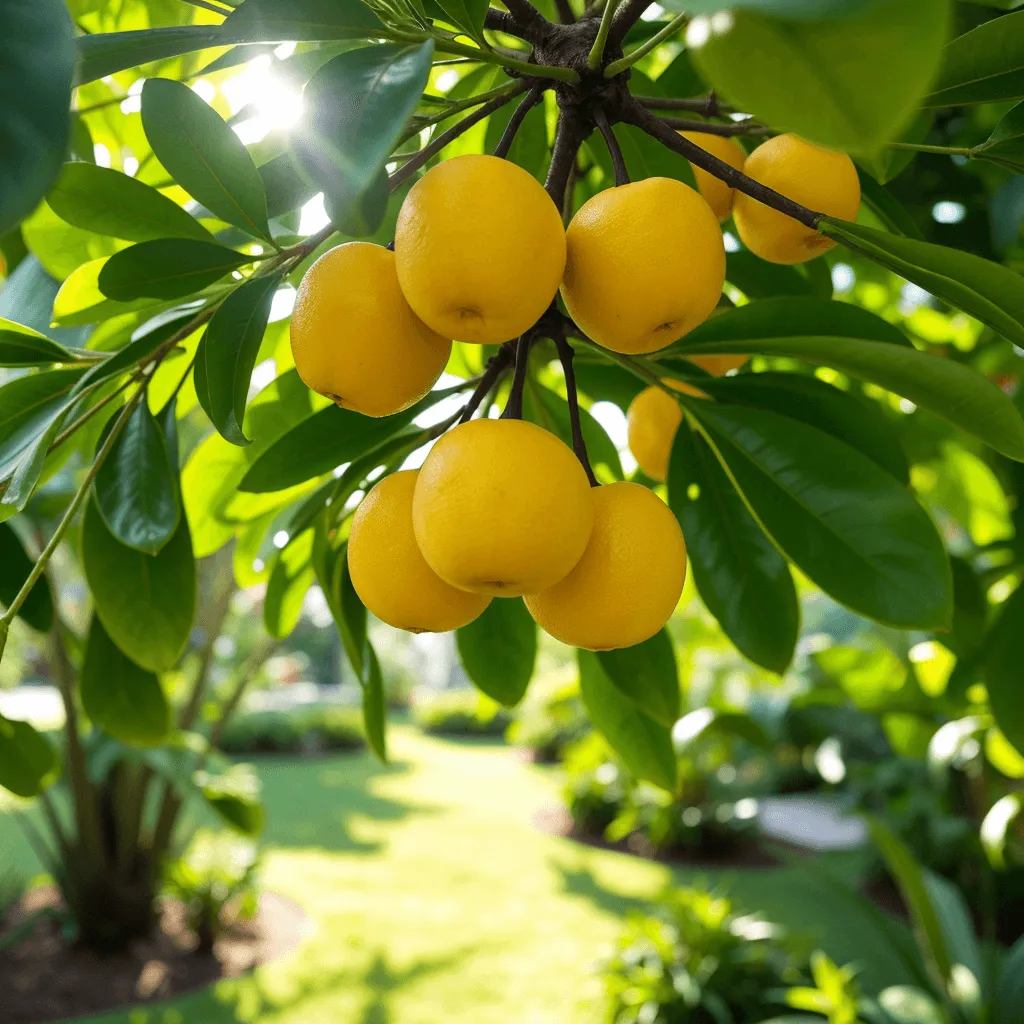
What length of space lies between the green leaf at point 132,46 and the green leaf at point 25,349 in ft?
0.79

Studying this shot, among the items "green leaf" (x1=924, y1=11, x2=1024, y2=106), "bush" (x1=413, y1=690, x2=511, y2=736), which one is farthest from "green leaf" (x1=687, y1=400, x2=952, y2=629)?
"bush" (x1=413, y1=690, x2=511, y2=736)

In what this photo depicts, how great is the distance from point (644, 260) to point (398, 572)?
23 cm

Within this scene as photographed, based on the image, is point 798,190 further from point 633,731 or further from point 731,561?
point 633,731

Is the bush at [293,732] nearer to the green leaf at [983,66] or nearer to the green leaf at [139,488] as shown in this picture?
the green leaf at [139,488]

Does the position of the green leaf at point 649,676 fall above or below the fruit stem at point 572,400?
below

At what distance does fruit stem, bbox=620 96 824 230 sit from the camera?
51 centimetres

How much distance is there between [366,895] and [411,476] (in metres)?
5.03

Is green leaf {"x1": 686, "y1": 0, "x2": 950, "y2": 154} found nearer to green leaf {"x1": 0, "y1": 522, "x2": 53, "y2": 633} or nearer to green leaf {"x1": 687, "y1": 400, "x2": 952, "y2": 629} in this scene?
green leaf {"x1": 687, "y1": 400, "x2": 952, "y2": 629}

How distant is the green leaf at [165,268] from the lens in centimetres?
54

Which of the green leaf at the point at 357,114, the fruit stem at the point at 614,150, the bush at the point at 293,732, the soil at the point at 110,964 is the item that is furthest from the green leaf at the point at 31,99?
the bush at the point at 293,732

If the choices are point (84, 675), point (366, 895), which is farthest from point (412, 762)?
point (84, 675)

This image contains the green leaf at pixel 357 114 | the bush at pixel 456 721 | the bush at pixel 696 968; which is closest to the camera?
the green leaf at pixel 357 114

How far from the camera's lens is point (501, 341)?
1.53ft

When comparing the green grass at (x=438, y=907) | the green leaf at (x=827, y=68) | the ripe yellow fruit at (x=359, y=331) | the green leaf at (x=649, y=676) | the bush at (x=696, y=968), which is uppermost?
the green leaf at (x=827, y=68)
